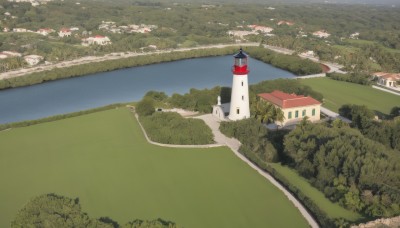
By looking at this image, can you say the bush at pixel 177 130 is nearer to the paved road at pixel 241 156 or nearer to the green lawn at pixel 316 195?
the paved road at pixel 241 156

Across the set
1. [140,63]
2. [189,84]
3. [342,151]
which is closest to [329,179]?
[342,151]

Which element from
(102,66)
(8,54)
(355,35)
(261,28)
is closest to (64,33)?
(8,54)

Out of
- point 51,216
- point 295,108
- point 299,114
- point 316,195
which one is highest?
point 51,216

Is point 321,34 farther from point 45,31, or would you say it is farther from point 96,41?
point 45,31

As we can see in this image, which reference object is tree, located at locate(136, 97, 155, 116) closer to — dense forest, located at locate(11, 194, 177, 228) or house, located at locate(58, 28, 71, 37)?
dense forest, located at locate(11, 194, 177, 228)

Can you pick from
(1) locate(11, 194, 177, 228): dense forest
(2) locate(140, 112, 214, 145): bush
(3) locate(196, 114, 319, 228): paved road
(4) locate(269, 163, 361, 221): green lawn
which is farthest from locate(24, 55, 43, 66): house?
(4) locate(269, 163, 361, 221): green lawn

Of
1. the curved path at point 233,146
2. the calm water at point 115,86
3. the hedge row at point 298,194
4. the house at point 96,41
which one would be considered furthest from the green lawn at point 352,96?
the house at point 96,41

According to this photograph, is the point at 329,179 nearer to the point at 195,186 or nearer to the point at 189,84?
the point at 195,186
